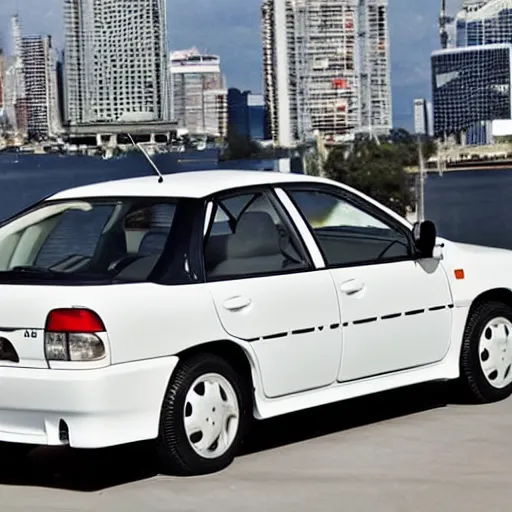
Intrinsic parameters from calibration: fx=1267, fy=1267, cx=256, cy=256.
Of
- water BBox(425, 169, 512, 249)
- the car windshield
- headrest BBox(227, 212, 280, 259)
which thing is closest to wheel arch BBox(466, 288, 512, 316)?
headrest BBox(227, 212, 280, 259)

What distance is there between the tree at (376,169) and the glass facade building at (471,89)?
3.30ft

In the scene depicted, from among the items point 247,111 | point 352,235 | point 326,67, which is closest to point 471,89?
point 326,67

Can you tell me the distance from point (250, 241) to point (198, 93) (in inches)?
652

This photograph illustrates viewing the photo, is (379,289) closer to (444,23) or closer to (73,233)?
(73,233)

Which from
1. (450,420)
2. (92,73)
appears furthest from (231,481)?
(92,73)

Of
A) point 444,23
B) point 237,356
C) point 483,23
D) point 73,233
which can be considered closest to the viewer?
point 237,356

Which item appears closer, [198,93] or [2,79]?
[198,93]

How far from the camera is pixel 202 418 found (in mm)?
5957

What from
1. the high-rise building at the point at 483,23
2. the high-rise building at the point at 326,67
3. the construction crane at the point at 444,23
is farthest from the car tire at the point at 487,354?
the high-rise building at the point at 483,23

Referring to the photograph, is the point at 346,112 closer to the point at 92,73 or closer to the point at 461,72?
the point at 461,72

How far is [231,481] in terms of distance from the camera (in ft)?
19.6

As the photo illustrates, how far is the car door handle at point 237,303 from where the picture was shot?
6.06 meters

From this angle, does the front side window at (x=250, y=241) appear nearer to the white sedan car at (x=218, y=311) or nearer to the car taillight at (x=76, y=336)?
the white sedan car at (x=218, y=311)

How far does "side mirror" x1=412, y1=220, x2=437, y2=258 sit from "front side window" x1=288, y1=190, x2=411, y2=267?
8 cm
